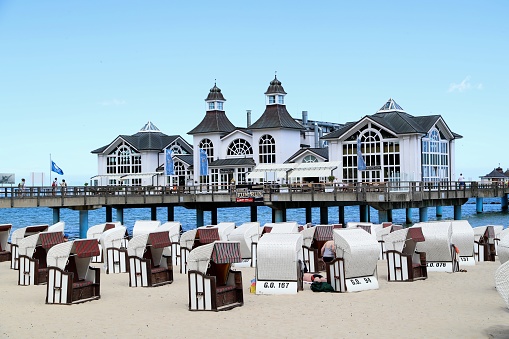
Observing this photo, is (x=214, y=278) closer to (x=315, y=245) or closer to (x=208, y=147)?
(x=315, y=245)

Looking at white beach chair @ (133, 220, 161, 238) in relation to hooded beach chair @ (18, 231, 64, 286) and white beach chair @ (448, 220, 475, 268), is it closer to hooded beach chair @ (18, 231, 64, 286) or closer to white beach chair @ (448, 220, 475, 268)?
hooded beach chair @ (18, 231, 64, 286)

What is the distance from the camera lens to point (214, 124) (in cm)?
6222

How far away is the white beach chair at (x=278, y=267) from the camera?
17.1 metres

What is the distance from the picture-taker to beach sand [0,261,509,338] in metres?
12.7

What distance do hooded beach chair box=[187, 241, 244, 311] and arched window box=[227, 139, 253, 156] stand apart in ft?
148

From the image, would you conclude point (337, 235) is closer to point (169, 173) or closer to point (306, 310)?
point (306, 310)

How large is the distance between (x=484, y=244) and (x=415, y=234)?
19.7 ft

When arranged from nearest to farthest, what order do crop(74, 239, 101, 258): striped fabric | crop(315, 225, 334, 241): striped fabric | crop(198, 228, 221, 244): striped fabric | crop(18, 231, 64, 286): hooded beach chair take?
crop(74, 239, 101, 258): striped fabric < crop(18, 231, 64, 286): hooded beach chair < crop(315, 225, 334, 241): striped fabric < crop(198, 228, 221, 244): striped fabric

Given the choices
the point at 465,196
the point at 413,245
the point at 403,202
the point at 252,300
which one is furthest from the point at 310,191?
the point at 252,300

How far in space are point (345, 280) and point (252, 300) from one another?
2181mm

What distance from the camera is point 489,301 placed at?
15.4m

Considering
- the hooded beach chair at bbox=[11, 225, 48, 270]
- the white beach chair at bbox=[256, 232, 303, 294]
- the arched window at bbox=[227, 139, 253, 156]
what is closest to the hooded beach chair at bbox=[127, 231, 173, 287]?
the white beach chair at bbox=[256, 232, 303, 294]

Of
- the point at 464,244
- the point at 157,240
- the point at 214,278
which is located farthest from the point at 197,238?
the point at 214,278

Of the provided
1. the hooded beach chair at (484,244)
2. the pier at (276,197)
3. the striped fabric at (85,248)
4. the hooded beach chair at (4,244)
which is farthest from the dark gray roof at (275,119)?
the striped fabric at (85,248)
